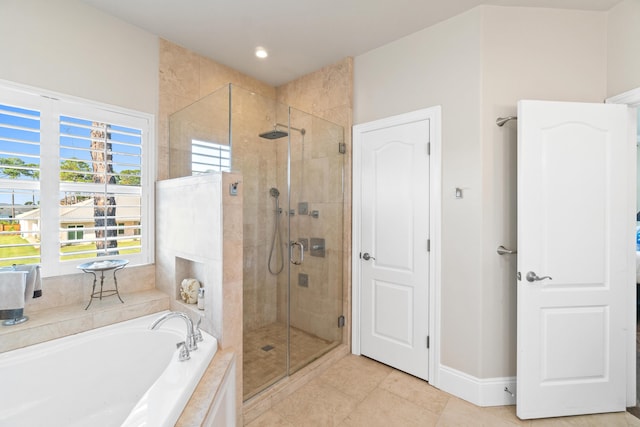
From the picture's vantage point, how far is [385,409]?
1.99m

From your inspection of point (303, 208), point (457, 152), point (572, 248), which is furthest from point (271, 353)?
point (572, 248)

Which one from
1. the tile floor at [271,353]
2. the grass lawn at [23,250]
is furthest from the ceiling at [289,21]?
the tile floor at [271,353]

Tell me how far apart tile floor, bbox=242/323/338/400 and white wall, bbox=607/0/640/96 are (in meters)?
2.97

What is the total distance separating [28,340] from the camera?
1.64 metres

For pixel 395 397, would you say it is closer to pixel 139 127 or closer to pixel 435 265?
pixel 435 265

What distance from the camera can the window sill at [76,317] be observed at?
1622 mm

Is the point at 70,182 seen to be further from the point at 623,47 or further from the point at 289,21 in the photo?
the point at 623,47

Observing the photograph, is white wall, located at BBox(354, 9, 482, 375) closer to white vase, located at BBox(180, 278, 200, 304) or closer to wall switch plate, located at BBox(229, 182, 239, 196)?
wall switch plate, located at BBox(229, 182, 239, 196)

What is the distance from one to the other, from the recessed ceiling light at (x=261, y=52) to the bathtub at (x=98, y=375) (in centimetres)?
237

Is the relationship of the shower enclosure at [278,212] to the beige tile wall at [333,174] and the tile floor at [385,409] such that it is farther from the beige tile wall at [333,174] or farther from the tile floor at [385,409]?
the tile floor at [385,409]

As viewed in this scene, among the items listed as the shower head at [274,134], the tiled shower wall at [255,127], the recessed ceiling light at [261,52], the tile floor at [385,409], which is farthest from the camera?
the recessed ceiling light at [261,52]

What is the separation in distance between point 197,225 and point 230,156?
0.51 metres

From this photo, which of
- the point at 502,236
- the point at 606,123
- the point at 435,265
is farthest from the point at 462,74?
the point at 435,265

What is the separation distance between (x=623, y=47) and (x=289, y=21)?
234 centimetres
